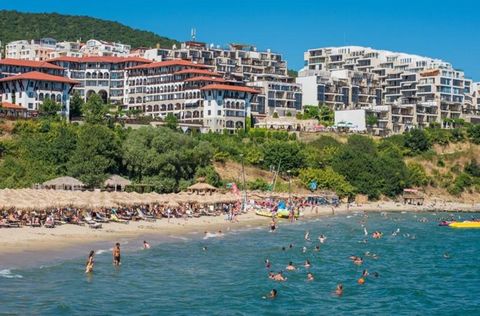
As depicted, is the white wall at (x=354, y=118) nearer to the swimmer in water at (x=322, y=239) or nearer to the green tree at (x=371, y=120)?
the green tree at (x=371, y=120)

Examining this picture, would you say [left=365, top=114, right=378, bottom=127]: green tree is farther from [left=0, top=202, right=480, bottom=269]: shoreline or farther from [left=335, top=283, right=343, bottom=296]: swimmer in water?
[left=335, top=283, right=343, bottom=296]: swimmer in water

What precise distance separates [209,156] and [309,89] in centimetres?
6254

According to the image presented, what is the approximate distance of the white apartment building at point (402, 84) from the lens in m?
149

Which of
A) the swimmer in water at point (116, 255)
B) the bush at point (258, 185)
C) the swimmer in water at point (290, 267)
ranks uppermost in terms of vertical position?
the bush at point (258, 185)

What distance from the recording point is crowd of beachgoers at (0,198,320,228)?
52856mm

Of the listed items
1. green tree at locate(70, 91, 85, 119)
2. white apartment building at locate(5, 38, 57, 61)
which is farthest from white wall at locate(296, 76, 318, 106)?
white apartment building at locate(5, 38, 57, 61)

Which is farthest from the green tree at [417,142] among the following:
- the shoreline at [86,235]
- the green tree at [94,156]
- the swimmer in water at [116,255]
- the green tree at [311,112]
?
the swimmer in water at [116,255]

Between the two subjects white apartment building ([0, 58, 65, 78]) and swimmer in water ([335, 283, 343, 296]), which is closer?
swimmer in water ([335, 283, 343, 296])

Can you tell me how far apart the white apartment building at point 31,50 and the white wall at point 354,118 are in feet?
193

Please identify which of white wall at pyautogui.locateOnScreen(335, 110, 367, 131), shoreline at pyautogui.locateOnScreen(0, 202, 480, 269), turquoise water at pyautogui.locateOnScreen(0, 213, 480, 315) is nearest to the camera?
turquoise water at pyautogui.locateOnScreen(0, 213, 480, 315)

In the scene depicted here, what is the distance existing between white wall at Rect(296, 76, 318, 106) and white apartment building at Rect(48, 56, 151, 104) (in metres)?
32.5

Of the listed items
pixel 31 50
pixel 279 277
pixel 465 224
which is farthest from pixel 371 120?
pixel 279 277

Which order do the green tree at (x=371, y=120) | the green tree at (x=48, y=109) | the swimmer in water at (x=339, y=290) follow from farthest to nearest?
the green tree at (x=371, y=120)
the green tree at (x=48, y=109)
the swimmer in water at (x=339, y=290)

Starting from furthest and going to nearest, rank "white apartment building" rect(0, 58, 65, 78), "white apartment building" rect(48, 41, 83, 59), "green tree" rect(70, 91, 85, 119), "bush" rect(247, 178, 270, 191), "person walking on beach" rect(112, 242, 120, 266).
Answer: "white apartment building" rect(48, 41, 83, 59) < "white apartment building" rect(0, 58, 65, 78) < "green tree" rect(70, 91, 85, 119) < "bush" rect(247, 178, 270, 191) < "person walking on beach" rect(112, 242, 120, 266)
